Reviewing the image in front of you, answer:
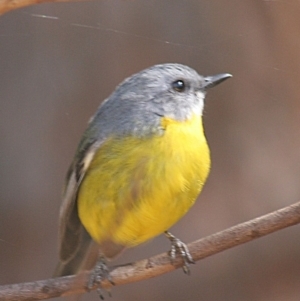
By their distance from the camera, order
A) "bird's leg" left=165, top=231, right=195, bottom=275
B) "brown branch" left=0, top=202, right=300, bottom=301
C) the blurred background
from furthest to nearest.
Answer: the blurred background
"bird's leg" left=165, top=231, right=195, bottom=275
"brown branch" left=0, top=202, right=300, bottom=301

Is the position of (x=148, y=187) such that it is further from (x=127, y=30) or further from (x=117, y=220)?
(x=127, y=30)

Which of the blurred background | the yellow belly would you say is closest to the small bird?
the yellow belly

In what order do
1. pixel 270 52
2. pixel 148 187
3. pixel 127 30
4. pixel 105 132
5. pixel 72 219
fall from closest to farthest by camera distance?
1. pixel 148 187
2. pixel 105 132
3. pixel 72 219
4. pixel 270 52
5. pixel 127 30

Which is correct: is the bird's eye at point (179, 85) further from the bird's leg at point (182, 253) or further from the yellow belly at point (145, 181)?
the bird's leg at point (182, 253)

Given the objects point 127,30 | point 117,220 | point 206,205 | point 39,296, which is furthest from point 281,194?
point 39,296

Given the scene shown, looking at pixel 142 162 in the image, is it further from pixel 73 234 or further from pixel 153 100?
pixel 73 234

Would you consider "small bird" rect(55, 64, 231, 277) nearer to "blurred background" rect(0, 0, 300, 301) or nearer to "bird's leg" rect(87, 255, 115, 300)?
"bird's leg" rect(87, 255, 115, 300)

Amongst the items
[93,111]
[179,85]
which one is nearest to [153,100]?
[179,85]
